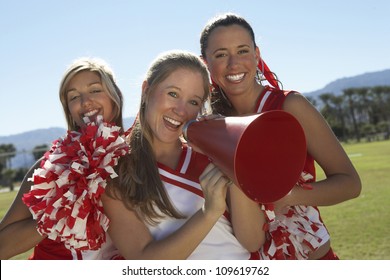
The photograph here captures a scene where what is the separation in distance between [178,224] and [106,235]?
497 mm

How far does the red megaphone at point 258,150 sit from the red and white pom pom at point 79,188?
0.66 meters

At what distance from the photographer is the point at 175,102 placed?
298 cm

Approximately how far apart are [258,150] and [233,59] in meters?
1.39

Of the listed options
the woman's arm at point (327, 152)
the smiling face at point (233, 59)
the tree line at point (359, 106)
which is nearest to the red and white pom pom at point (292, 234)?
the woman's arm at point (327, 152)

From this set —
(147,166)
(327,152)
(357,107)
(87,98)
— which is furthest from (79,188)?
(357,107)

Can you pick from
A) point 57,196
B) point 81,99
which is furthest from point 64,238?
point 81,99

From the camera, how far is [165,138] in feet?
10.0

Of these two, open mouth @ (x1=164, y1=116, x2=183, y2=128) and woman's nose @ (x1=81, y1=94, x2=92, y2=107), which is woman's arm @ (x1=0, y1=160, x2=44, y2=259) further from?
open mouth @ (x1=164, y1=116, x2=183, y2=128)

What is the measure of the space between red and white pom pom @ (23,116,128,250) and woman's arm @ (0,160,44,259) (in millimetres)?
409

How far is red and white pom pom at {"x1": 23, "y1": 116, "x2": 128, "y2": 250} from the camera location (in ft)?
9.32

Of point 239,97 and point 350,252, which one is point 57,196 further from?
point 350,252

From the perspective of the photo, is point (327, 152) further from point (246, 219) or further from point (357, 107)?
point (357, 107)

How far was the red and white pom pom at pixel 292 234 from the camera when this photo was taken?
3.09m

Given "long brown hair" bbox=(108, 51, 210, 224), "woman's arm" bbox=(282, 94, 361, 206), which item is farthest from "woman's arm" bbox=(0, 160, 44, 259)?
"woman's arm" bbox=(282, 94, 361, 206)
